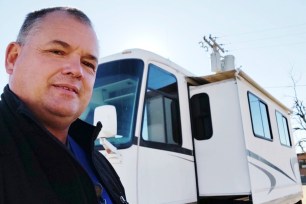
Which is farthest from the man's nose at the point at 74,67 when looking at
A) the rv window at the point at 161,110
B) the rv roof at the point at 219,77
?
the rv roof at the point at 219,77

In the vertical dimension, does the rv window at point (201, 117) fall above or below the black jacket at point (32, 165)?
above

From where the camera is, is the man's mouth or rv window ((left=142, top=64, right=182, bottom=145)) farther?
rv window ((left=142, top=64, right=182, bottom=145))

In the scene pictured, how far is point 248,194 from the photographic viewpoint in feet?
13.1

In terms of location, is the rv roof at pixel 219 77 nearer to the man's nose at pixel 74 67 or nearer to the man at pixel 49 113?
the man at pixel 49 113

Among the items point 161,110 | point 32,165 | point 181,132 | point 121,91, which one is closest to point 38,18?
point 32,165

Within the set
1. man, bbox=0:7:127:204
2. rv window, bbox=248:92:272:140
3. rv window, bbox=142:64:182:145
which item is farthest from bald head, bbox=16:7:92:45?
rv window, bbox=248:92:272:140

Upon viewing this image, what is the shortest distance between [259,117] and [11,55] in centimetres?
463

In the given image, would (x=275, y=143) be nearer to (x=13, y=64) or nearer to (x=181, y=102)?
(x=181, y=102)

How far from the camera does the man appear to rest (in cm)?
91

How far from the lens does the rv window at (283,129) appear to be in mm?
6401

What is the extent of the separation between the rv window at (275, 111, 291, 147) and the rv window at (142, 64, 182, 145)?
3332mm

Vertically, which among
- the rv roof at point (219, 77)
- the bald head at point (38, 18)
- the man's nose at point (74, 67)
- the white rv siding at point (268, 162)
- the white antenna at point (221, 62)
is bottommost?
the white rv siding at point (268, 162)

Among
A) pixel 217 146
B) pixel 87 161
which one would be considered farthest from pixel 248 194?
pixel 87 161

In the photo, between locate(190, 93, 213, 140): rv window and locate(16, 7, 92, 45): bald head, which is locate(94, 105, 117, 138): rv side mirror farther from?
locate(190, 93, 213, 140): rv window
